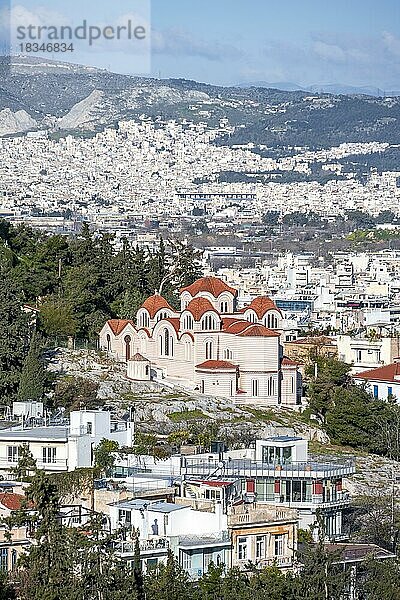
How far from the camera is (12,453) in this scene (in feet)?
60.6

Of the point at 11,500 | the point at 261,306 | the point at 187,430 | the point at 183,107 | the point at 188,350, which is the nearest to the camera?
the point at 11,500

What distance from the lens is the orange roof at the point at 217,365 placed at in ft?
89.8

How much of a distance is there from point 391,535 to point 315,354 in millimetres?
15367

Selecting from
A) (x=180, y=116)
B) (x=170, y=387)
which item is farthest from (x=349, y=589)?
(x=180, y=116)

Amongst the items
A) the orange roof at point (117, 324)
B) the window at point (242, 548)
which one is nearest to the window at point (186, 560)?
the window at point (242, 548)

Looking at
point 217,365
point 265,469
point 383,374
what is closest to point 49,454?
point 265,469

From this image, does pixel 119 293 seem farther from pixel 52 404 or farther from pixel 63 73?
pixel 63 73

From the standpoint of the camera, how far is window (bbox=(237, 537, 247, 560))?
1498 centimetres

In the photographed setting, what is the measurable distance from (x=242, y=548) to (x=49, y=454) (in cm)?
369

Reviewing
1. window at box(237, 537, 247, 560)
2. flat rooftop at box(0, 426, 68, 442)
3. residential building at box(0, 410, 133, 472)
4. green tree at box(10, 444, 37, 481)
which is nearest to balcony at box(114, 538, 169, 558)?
window at box(237, 537, 247, 560)

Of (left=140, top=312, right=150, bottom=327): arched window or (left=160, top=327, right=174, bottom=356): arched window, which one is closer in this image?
(left=160, top=327, right=174, bottom=356): arched window

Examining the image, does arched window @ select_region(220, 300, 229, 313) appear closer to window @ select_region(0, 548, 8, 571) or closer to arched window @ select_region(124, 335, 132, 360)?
arched window @ select_region(124, 335, 132, 360)

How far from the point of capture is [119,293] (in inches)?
1262

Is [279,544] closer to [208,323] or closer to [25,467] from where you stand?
[25,467]
